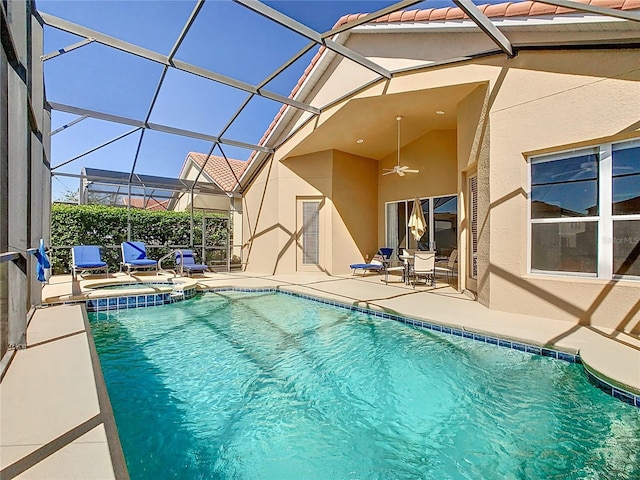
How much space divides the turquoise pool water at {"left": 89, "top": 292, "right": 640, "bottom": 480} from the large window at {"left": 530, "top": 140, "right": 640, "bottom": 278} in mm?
2087

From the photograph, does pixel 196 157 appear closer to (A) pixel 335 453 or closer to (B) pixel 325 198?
(B) pixel 325 198

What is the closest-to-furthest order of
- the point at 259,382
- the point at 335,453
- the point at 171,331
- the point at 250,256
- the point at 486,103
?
the point at 335,453
the point at 259,382
the point at 171,331
the point at 486,103
the point at 250,256

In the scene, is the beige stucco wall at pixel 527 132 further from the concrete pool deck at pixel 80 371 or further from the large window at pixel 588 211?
the concrete pool deck at pixel 80 371

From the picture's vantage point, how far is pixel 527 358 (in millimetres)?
4602

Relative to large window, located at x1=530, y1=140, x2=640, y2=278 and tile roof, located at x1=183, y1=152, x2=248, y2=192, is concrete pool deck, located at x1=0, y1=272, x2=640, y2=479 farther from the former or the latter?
tile roof, located at x1=183, y1=152, x2=248, y2=192

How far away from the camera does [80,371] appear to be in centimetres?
322

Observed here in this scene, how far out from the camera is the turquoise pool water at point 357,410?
270cm

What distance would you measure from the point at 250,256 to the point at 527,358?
11191 millimetres

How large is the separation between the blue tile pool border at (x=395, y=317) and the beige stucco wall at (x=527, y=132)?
1.47 metres

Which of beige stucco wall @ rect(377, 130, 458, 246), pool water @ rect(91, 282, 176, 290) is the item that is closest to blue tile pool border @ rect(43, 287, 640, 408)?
pool water @ rect(91, 282, 176, 290)

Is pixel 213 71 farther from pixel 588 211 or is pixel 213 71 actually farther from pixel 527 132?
pixel 588 211

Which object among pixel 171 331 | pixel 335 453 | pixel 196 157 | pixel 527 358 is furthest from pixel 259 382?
pixel 196 157

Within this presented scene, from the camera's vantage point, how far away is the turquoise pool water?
270 cm

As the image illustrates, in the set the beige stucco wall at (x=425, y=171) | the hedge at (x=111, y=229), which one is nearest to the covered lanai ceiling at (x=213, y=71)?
the beige stucco wall at (x=425, y=171)
